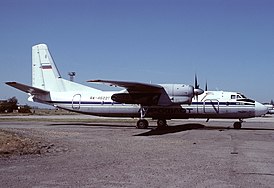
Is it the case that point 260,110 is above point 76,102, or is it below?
below

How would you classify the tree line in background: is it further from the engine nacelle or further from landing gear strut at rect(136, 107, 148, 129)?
the engine nacelle

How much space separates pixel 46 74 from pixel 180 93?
13.6 m

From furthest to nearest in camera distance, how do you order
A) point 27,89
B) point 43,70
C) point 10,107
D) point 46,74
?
point 10,107, point 43,70, point 46,74, point 27,89

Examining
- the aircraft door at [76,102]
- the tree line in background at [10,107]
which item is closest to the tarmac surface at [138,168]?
the aircraft door at [76,102]

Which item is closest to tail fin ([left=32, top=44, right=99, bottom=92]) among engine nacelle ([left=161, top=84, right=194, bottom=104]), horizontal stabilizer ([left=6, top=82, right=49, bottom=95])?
horizontal stabilizer ([left=6, top=82, right=49, bottom=95])

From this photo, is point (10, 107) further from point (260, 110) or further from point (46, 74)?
point (260, 110)

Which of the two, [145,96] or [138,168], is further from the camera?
[145,96]

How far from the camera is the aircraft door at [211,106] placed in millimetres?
27094

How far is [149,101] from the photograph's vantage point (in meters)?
27.2

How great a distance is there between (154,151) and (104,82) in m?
11.3

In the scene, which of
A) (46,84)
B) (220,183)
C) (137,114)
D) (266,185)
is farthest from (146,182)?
(46,84)

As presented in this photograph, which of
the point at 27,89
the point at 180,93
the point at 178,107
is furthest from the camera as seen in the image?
the point at 27,89

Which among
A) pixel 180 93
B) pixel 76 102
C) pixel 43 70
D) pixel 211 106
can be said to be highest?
pixel 43 70

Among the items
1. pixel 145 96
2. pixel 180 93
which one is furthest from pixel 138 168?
pixel 145 96
